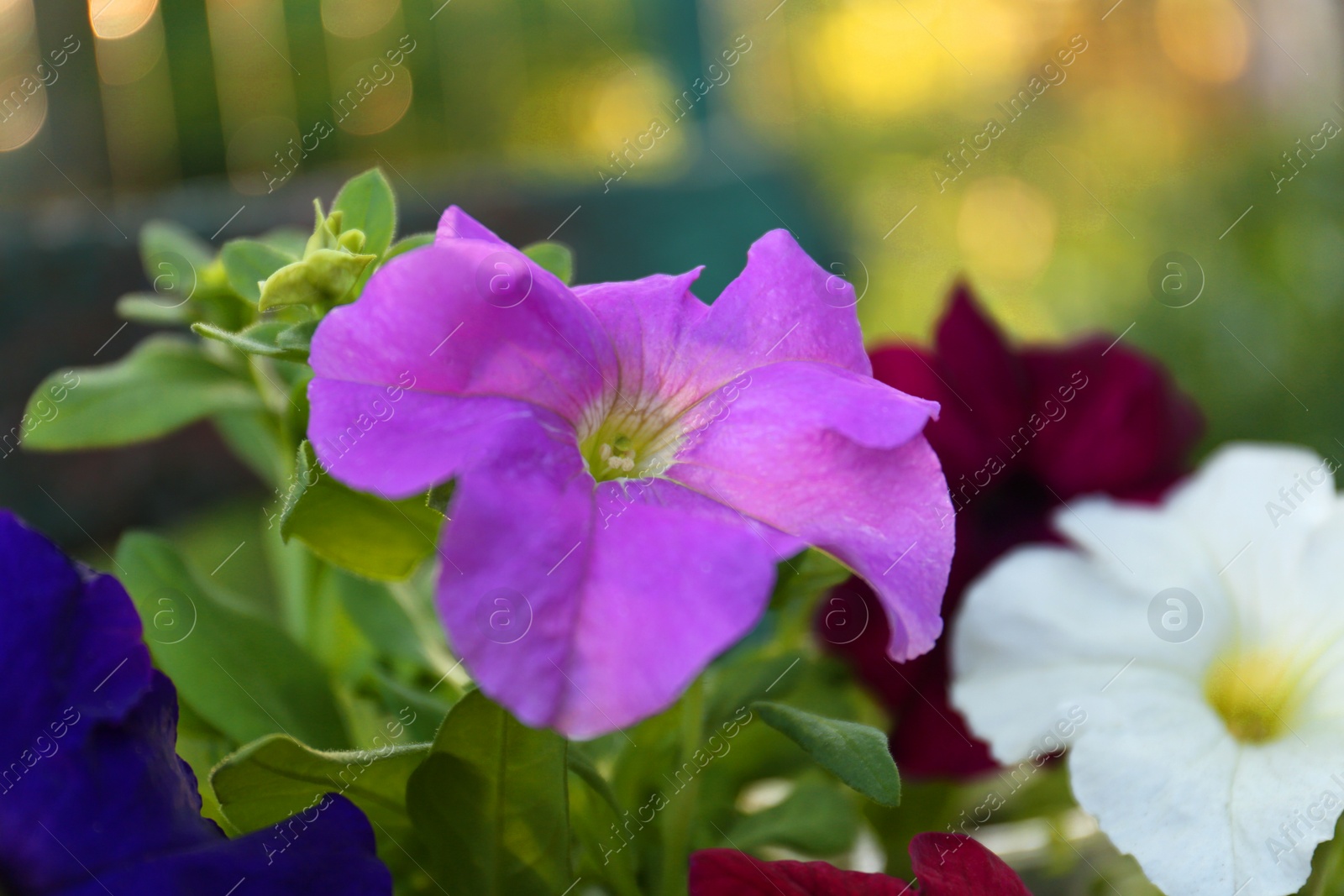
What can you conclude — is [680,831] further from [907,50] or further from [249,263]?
[907,50]

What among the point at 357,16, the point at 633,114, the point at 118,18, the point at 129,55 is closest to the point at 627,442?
the point at 118,18

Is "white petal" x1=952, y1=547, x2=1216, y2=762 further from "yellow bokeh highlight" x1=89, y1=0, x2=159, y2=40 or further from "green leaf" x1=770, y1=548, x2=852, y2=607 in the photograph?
"yellow bokeh highlight" x1=89, y1=0, x2=159, y2=40

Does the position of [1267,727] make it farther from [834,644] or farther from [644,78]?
[644,78]

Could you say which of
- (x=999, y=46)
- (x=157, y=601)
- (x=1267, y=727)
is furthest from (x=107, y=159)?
(x=999, y=46)

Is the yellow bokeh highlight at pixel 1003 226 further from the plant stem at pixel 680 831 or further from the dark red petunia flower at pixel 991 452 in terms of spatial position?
the plant stem at pixel 680 831

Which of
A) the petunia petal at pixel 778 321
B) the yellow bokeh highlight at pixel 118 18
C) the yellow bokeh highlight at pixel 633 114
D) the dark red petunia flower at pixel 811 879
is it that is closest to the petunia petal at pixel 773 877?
the dark red petunia flower at pixel 811 879

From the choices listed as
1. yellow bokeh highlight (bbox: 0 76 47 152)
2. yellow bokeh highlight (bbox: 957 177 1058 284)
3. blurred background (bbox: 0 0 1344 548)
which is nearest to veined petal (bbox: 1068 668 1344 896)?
blurred background (bbox: 0 0 1344 548)
